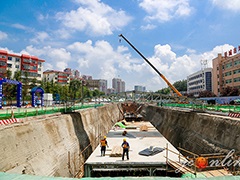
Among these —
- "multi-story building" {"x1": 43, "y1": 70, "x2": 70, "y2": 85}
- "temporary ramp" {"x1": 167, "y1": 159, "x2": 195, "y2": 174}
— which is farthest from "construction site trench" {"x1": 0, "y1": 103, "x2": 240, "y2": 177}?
"multi-story building" {"x1": 43, "y1": 70, "x2": 70, "y2": 85}

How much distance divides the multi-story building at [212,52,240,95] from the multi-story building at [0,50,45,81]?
3256 inches

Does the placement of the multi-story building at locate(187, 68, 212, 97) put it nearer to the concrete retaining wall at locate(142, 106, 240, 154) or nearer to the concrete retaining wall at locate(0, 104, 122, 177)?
the concrete retaining wall at locate(142, 106, 240, 154)

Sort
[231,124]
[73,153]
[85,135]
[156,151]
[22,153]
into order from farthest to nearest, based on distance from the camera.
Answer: [85,135] → [156,151] → [73,153] → [231,124] → [22,153]

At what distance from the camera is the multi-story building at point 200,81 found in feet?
345

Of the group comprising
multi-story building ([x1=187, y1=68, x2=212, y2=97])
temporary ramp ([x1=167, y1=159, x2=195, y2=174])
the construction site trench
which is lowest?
temporary ramp ([x1=167, y1=159, x2=195, y2=174])

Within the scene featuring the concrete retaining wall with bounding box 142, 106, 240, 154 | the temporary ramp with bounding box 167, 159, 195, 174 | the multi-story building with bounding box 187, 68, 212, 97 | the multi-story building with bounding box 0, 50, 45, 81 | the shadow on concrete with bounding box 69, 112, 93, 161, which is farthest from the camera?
the multi-story building with bounding box 187, 68, 212, 97

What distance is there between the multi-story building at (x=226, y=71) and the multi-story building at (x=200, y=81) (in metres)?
15.8

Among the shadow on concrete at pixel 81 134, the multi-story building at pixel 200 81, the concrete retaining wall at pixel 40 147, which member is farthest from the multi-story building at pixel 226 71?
the concrete retaining wall at pixel 40 147

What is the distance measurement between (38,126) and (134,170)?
9.64 meters

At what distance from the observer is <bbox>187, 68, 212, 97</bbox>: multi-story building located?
4144 inches

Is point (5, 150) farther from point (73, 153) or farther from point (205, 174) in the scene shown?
point (205, 174)

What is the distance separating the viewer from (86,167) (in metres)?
18.8

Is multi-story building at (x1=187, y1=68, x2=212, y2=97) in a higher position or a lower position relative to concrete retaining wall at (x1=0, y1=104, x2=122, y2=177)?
higher

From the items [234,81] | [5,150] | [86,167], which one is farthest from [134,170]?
[234,81]
